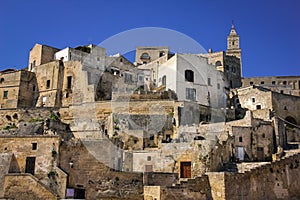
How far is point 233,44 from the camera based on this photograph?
71.0 metres

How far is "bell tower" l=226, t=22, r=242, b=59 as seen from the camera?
226ft

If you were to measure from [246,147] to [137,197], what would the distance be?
1085 centimetres

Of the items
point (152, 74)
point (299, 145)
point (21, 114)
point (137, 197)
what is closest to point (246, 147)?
point (299, 145)

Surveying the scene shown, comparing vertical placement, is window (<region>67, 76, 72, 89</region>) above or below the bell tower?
below

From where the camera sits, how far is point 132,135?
32844 millimetres

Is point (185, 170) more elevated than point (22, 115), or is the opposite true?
point (22, 115)

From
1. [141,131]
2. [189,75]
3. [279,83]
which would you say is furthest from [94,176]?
[279,83]

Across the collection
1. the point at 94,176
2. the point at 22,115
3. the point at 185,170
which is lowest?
the point at 94,176

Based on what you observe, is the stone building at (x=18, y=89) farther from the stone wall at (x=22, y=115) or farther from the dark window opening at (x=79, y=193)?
the dark window opening at (x=79, y=193)

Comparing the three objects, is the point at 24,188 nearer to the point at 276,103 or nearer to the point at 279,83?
the point at 276,103

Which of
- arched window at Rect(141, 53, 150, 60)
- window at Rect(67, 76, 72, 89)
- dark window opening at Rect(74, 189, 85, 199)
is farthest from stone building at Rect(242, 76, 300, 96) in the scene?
dark window opening at Rect(74, 189, 85, 199)

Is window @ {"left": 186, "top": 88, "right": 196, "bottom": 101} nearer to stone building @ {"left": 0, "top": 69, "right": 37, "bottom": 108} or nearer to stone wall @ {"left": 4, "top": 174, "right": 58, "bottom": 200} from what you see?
stone building @ {"left": 0, "top": 69, "right": 37, "bottom": 108}

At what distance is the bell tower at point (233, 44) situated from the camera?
69000 millimetres

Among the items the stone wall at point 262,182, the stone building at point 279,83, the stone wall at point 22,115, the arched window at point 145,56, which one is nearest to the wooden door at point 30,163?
the stone wall at point 262,182
